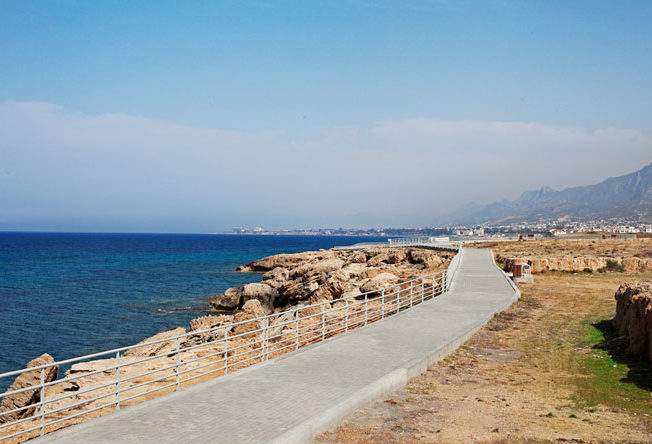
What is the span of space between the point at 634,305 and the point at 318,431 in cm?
888

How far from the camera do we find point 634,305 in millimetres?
12633

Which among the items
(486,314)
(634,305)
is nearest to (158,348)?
(486,314)

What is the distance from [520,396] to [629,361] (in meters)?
4.00

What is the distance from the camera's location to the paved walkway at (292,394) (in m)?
6.89

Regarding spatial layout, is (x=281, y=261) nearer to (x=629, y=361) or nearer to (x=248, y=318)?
(x=248, y=318)

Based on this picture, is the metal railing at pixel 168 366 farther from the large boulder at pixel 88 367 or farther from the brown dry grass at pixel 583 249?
the brown dry grass at pixel 583 249

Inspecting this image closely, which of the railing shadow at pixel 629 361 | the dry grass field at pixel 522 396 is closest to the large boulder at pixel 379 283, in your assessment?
the dry grass field at pixel 522 396

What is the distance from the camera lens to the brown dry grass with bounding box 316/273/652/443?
25.1 feet

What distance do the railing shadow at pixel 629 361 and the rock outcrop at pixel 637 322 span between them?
0.41 feet

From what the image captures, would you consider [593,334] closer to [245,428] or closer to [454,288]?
[454,288]

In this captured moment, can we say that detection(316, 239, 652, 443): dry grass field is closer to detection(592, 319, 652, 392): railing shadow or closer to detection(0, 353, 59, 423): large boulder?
detection(592, 319, 652, 392): railing shadow

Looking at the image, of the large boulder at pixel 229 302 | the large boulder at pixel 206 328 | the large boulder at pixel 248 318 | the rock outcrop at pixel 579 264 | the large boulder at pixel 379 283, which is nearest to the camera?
the large boulder at pixel 206 328

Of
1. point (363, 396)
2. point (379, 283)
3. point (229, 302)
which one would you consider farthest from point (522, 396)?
point (229, 302)

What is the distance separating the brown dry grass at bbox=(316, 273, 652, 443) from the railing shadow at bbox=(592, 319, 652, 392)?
2cm
